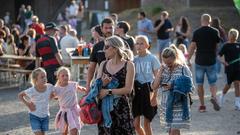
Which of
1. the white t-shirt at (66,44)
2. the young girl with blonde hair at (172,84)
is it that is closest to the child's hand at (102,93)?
the young girl with blonde hair at (172,84)

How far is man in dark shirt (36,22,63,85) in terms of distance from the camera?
41.2ft

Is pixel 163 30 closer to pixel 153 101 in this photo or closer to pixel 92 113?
pixel 153 101

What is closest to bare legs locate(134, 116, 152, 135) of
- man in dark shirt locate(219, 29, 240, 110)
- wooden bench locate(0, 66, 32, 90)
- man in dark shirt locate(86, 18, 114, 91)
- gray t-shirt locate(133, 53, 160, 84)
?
gray t-shirt locate(133, 53, 160, 84)

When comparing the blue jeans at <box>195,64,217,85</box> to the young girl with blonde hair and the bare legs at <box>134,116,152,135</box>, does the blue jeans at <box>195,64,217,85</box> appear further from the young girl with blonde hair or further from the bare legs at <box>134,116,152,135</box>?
the young girl with blonde hair

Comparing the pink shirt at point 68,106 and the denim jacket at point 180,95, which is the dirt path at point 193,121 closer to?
the pink shirt at point 68,106

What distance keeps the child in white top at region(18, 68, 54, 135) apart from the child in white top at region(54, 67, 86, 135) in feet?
0.79

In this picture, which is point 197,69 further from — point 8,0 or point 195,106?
point 8,0

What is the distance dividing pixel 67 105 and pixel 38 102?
447 millimetres

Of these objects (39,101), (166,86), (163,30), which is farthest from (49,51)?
(163,30)

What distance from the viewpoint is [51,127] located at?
1137 centimetres

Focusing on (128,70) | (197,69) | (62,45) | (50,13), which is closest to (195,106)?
(197,69)

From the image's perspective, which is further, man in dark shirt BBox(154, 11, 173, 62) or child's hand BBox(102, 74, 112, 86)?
man in dark shirt BBox(154, 11, 173, 62)

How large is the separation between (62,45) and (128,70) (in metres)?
9.15

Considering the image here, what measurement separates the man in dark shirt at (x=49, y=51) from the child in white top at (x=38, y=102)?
11.1 ft
